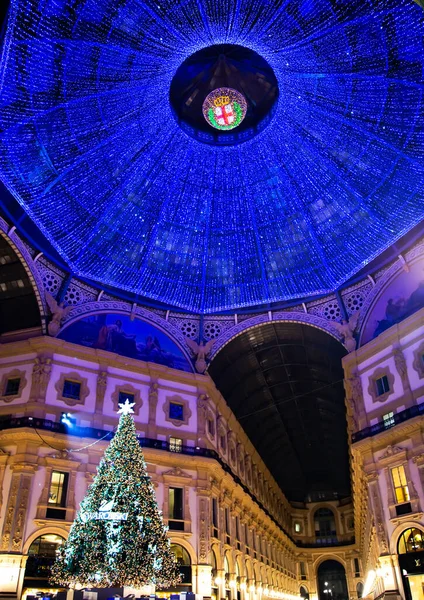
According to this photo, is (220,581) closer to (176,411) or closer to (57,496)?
(176,411)

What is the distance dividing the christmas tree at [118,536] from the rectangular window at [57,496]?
7.92 m

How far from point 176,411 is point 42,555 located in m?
11.8

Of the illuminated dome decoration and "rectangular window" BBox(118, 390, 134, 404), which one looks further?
"rectangular window" BBox(118, 390, 134, 404)

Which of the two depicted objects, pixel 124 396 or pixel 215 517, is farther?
pixel 215 517

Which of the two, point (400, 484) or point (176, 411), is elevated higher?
point (176, 411)

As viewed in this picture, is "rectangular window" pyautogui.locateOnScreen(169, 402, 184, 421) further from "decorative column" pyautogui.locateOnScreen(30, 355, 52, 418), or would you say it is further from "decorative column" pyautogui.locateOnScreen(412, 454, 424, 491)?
"decorative column" pyautogui.locateOnScreen(412, 454, 424, 491)

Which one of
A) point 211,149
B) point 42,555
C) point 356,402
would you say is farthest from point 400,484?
point 211,149

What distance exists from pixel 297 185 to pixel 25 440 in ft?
73.3

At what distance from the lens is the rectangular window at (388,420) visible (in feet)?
97.5

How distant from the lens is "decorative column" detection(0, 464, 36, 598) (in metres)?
24.2

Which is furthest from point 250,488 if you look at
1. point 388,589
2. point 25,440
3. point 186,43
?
point 186,43

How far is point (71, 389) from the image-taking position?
30859 millimetres

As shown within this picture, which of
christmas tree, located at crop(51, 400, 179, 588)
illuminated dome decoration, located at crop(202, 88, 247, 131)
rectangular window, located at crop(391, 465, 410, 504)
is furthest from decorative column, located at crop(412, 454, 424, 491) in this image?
illuminated dome decoration, located at crop(202, 88, 247, 131)

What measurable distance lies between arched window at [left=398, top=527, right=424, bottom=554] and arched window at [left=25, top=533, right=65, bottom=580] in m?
17.8
